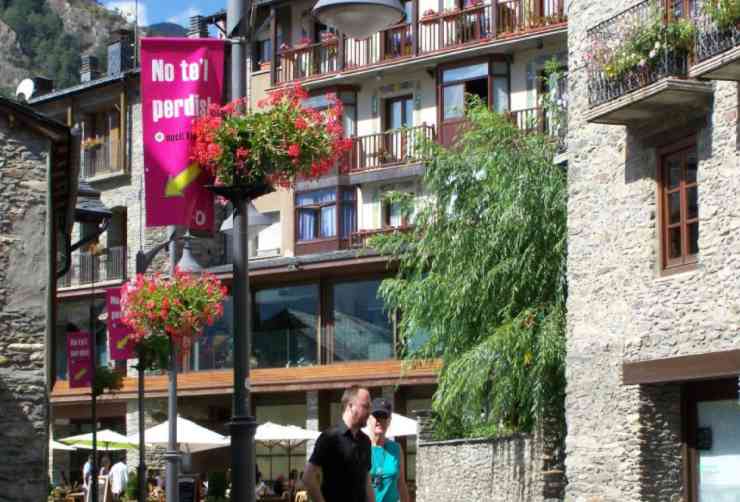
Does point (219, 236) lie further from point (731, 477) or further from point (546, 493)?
point (731, 477)

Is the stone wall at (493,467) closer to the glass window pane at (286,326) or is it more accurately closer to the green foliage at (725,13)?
the green foliage at (725,13)

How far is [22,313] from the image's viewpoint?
19594 mm

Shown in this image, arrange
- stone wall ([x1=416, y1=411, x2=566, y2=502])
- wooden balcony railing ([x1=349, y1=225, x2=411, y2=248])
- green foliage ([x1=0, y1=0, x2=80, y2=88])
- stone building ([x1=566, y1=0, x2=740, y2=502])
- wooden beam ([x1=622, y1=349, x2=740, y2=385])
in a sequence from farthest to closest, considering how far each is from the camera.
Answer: green foliage ([x1=0, y1=0, x2=80, y2=88]) → wooden balcony railing ([x1=349, y1=225, x2=411, y2=248]) → stone wall ([x1=416, y1=411, x2=566, y2=502]) → stone building ([x1=566, y1=0, x2=740, y2=502]) → wooden beam ([x1=622, y1=349, x2=740, y2=385])

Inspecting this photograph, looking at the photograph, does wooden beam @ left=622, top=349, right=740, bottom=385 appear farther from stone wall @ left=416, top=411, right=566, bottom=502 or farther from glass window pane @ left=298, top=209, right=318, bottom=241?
glass window pane @ left=298, top=209, right=318, bottom=241

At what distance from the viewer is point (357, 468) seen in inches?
430

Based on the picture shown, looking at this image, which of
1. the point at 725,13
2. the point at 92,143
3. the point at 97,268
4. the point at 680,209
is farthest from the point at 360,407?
the point at 92,143

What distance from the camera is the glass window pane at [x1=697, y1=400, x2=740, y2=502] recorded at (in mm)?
21469

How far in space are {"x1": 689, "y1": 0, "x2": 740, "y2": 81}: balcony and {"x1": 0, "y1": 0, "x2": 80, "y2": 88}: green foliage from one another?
442 ft

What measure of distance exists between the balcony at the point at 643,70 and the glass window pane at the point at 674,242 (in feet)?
4.79

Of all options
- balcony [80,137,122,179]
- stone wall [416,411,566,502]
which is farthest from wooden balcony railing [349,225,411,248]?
stone wall [416,411,566,502]

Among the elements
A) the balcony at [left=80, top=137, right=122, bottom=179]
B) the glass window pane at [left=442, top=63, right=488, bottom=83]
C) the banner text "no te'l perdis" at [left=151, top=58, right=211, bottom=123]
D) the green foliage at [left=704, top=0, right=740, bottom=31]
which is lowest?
the banner text "no te'l perdis" at [left=151, top=58, right=211, bottom=123]

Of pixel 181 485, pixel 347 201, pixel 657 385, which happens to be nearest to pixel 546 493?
pixel 657 385

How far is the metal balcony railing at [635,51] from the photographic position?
21281 millimetres

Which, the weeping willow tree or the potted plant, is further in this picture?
the potted plant
